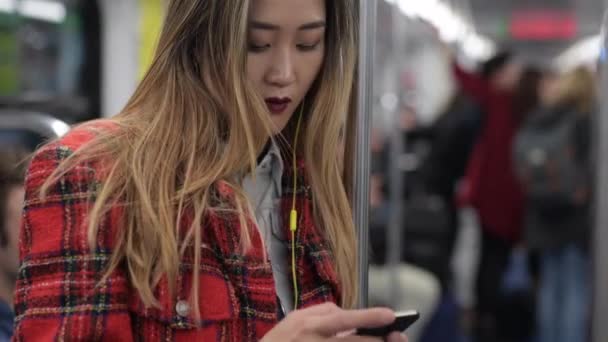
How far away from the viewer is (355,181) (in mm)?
1350

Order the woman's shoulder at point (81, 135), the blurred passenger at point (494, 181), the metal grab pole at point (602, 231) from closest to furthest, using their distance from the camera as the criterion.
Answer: the woman's shoulder at point (81, 135), the metal grab pole at point (602, 231), the blurred passenger at point (494, 181)

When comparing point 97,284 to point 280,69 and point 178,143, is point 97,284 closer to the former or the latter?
point 178,143

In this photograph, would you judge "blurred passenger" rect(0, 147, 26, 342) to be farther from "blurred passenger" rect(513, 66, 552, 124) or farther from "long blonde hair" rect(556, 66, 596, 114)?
"blurred passenger" rect(513, 66, 552, 124)

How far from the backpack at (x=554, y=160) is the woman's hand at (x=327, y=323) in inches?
147

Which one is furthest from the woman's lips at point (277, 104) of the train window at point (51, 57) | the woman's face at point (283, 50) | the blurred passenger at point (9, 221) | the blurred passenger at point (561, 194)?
the blurred passenger at point (561, 194)

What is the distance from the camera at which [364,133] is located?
4.35 feet

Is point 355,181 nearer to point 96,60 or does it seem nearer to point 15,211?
point 15,211

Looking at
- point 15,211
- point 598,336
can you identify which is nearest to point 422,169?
point 15,211

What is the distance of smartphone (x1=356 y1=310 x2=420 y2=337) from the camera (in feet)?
4.03

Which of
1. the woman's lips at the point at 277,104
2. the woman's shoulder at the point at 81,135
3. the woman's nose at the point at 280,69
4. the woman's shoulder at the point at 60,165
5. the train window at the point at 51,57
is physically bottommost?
the woman's shoulder at the point at 60,165

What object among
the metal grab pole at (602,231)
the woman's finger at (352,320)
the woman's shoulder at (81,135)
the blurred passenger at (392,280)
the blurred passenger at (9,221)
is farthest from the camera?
the blurred passenger at (392,280)

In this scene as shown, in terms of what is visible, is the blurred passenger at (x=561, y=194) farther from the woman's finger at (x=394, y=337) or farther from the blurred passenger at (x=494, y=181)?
the woman's finger at (x=394, y=337)

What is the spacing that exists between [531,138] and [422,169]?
85 cm

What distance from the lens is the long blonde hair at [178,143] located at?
130 centimetres
